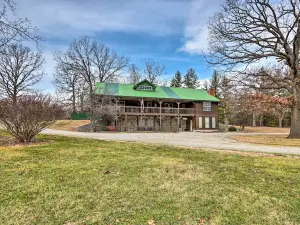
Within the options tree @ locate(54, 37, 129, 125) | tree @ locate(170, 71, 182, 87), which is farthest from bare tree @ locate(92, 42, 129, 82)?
tree @ locate(170, 71, 182, 87)

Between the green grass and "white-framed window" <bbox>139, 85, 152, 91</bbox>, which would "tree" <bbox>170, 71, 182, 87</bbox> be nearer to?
"white-framed window" <bbox>139, 85, 152, 91</bbox>

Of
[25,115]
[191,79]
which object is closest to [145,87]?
[25,115]

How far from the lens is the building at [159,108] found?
29.1m

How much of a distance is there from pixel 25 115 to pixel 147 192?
28.0 feet

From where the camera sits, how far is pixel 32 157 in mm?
7156

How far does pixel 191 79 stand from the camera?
65062 millimetres

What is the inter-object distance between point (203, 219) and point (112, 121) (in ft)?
88.4

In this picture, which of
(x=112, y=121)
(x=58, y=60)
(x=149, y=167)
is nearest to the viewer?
(x=149, y=167)

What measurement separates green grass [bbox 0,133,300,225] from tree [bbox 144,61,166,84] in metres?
43.8

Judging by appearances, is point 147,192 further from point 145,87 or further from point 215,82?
point 215,82

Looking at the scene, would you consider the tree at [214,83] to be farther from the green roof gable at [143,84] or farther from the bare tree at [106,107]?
the bare tree at [106,107]

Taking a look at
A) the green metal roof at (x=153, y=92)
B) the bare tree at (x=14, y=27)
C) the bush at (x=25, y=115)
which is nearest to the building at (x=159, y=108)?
the green metal roof at (x=153, y=92)

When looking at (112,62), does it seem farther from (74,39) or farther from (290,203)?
(290,203)

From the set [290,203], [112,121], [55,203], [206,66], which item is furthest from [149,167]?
[112,121]
